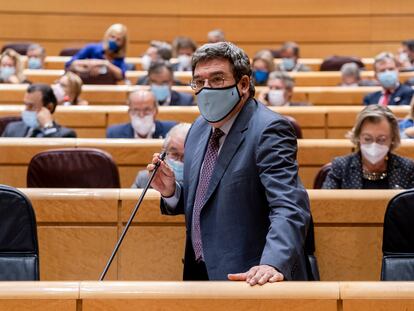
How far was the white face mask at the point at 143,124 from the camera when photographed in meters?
4.62

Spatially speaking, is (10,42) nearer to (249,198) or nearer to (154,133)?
(154,133)

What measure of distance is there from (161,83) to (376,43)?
4.57 m

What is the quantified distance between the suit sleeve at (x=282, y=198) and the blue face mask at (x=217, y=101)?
4.5 inches

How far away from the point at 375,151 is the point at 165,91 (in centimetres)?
257

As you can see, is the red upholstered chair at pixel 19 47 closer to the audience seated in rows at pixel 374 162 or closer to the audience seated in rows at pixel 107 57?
the audience seated in rows at pixel 107 57

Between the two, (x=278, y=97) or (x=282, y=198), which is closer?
(x=282, y=198)

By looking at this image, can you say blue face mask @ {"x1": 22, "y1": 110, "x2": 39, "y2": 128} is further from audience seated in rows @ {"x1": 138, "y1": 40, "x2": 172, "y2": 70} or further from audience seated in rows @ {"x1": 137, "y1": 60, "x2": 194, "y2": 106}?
audience seated in rows @ {"x1": 138, "y1": 40, "x2": 172, "y2": 70}

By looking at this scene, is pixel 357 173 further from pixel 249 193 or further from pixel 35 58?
pixel 35 58

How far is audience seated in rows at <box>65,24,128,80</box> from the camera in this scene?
6.71 metres

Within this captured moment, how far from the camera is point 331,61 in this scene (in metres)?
8.34

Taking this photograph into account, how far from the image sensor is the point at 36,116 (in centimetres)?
477

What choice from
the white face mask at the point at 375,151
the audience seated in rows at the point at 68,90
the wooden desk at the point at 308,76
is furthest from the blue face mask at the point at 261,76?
the white face mask at the point at 375,151

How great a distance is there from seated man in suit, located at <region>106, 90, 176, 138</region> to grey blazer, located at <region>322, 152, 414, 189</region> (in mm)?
1412

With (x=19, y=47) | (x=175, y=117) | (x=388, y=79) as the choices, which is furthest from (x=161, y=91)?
(x=19, y=47)
